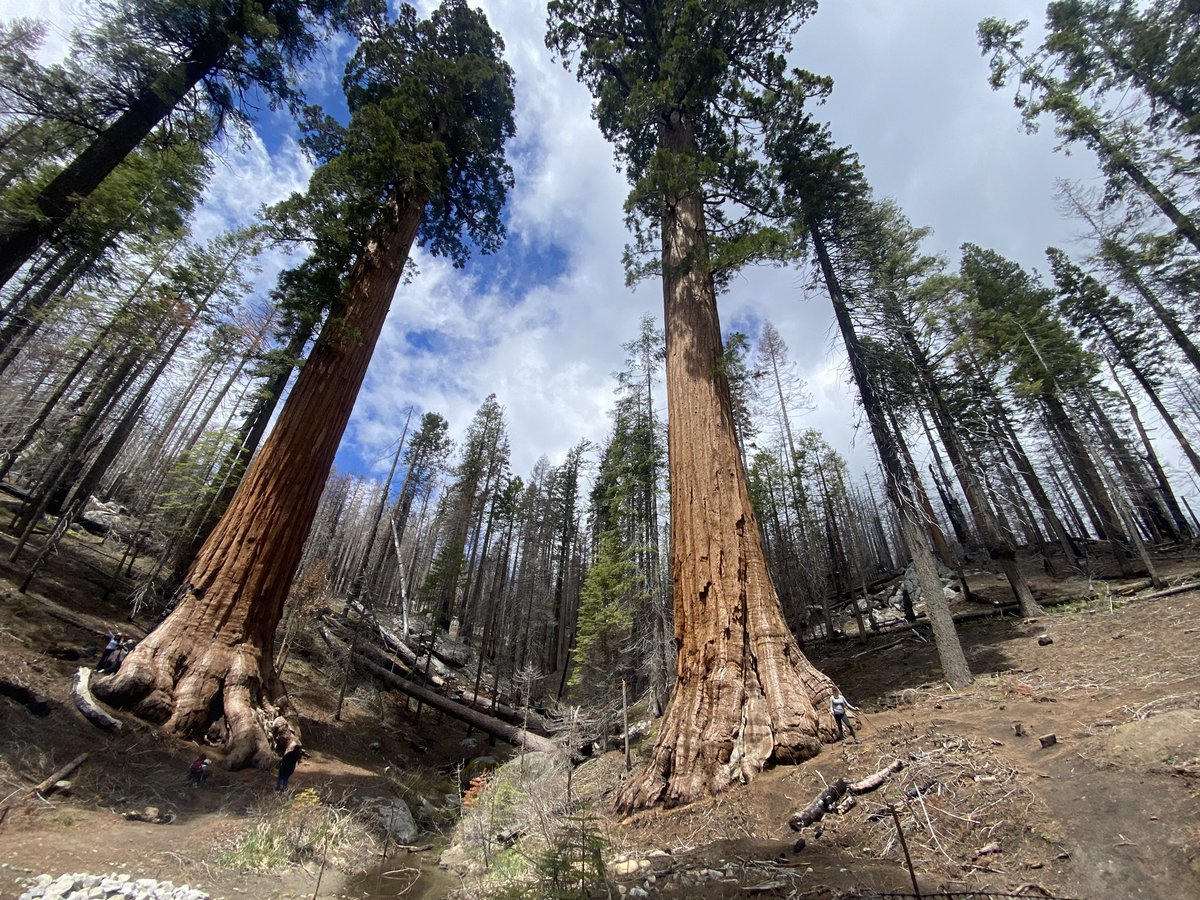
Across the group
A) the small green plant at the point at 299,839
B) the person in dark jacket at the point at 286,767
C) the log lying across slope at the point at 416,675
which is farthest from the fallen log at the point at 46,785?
the log lying across slope at the point at 416,675

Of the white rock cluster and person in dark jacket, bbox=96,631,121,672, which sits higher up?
person in dark jacket, bbox=96,631,121,672

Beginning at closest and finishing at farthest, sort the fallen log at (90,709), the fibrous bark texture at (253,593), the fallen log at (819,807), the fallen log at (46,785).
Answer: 1. the fallen log at (819,807)
2. the fallen log at (46,785)
3. the fallen log at (90,709)
4. the fibrous bark texture at (253,593)

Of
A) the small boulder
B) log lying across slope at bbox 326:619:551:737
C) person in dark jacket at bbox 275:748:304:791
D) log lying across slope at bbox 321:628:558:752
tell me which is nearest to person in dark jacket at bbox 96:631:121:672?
person in dark jacket at bbox 275:748:304:791

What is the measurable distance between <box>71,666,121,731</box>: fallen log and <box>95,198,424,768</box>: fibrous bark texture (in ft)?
0.38

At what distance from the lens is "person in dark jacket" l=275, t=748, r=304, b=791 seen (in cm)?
569

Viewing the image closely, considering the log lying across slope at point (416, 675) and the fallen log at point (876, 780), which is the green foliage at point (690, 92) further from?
the log lying across slope at point (416, 675)

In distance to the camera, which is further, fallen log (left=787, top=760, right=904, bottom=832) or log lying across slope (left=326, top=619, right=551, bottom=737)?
log lying across slope (left=326, top=619, right=551, bottom=737)

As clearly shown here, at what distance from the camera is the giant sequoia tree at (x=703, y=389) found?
4438 mm

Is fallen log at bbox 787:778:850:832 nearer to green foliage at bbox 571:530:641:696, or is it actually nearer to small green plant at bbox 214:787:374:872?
small green plant at bbox 214:787:374:872

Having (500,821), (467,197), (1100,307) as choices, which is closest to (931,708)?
(500,821)

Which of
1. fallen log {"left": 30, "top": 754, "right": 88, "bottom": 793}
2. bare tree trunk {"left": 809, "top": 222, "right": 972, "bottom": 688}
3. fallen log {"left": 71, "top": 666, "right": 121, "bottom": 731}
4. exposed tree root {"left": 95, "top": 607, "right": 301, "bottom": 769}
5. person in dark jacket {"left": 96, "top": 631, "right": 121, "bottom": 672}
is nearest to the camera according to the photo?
fallen log {"left": 30, "top": 754, "right": 88, "bottom": 793}

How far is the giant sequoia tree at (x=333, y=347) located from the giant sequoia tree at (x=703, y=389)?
128 inches

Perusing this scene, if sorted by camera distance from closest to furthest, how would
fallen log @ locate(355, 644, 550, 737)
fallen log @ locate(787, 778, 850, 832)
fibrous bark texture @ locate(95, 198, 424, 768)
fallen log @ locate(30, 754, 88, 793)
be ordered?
fallen log @ locate(787, 778, 850, 832) < fallen log @ locate(30, 754, 88, 793) < fibrous bark texture @ locate(95, 198, 424, 768) < fallen log @ locate(355, 644, 550, 737)

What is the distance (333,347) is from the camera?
809 cm
